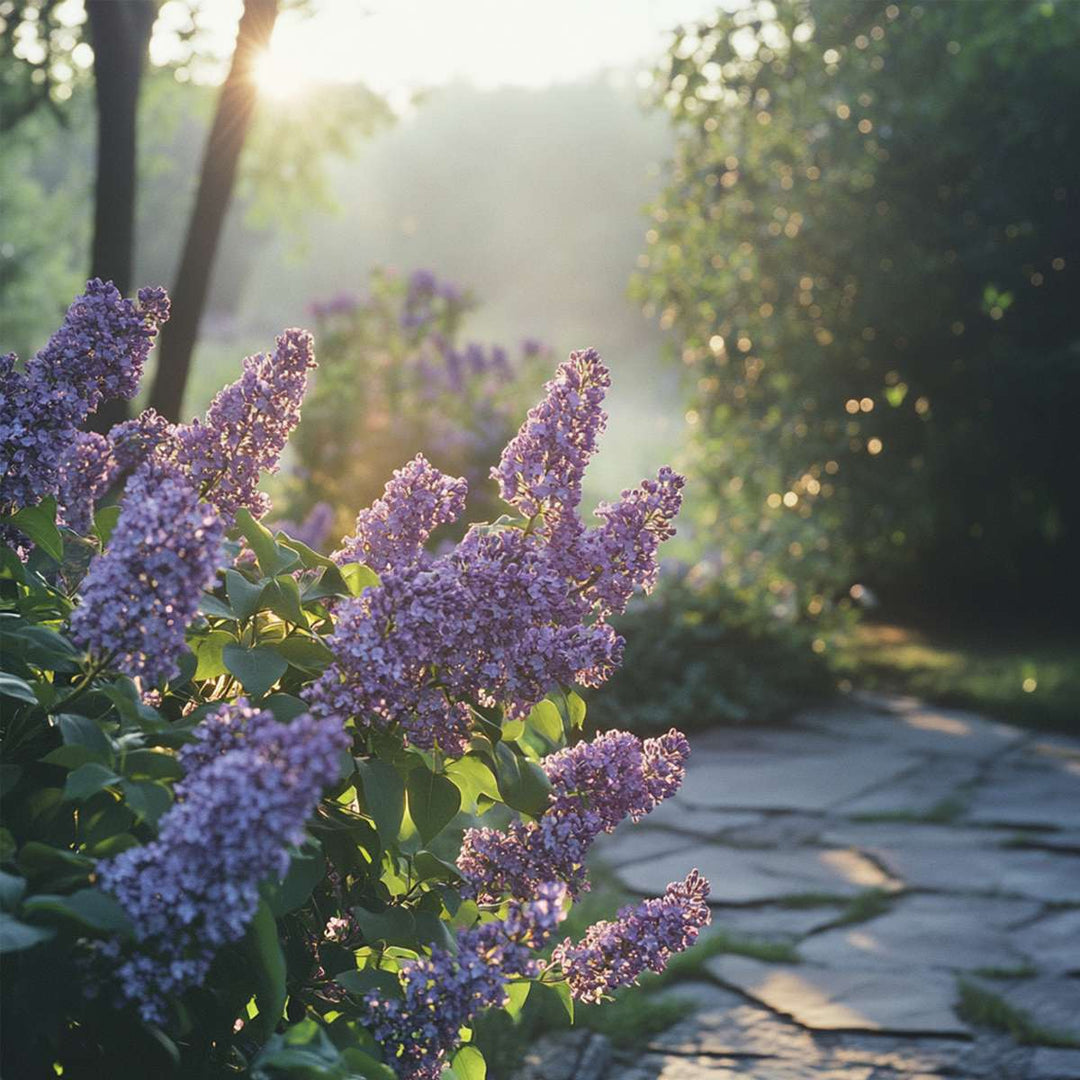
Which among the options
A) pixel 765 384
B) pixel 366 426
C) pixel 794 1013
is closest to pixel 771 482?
pixel 765 384

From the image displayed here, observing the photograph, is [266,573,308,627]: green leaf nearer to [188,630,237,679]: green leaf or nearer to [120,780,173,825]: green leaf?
[188,630,237,679]: green leaf

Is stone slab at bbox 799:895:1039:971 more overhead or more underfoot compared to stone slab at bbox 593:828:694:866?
more underfoot

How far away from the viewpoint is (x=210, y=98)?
1216cm

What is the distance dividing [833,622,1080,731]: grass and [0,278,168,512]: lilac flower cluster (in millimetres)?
6584

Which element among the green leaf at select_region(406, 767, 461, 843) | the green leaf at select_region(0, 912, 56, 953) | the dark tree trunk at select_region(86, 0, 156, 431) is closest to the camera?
the green leaf at select_region(0, 912, 56, 953)

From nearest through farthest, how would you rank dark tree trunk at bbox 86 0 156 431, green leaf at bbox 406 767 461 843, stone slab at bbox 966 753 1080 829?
green leaf at bbox 406 767 461 843 → dark tree trunk at bbox 86 0 156 431 → stone slab at bbox 966 753 1080 829

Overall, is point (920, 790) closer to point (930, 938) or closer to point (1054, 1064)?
point (930, 938)

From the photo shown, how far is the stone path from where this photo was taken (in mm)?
3449

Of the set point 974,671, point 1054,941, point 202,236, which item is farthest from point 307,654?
point 974,671

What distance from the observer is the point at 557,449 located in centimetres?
180

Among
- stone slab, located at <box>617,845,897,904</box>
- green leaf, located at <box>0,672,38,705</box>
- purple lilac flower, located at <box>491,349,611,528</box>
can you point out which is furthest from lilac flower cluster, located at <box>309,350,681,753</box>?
stone slab, located at <box>617,845,897,904</box>

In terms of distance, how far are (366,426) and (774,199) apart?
335 centimetres

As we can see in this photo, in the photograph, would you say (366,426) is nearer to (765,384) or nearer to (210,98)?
(765,384)

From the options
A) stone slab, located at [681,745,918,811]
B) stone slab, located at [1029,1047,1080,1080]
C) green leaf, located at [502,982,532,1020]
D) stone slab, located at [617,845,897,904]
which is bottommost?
stone slab, located at [1029,1047,1080,1080]
